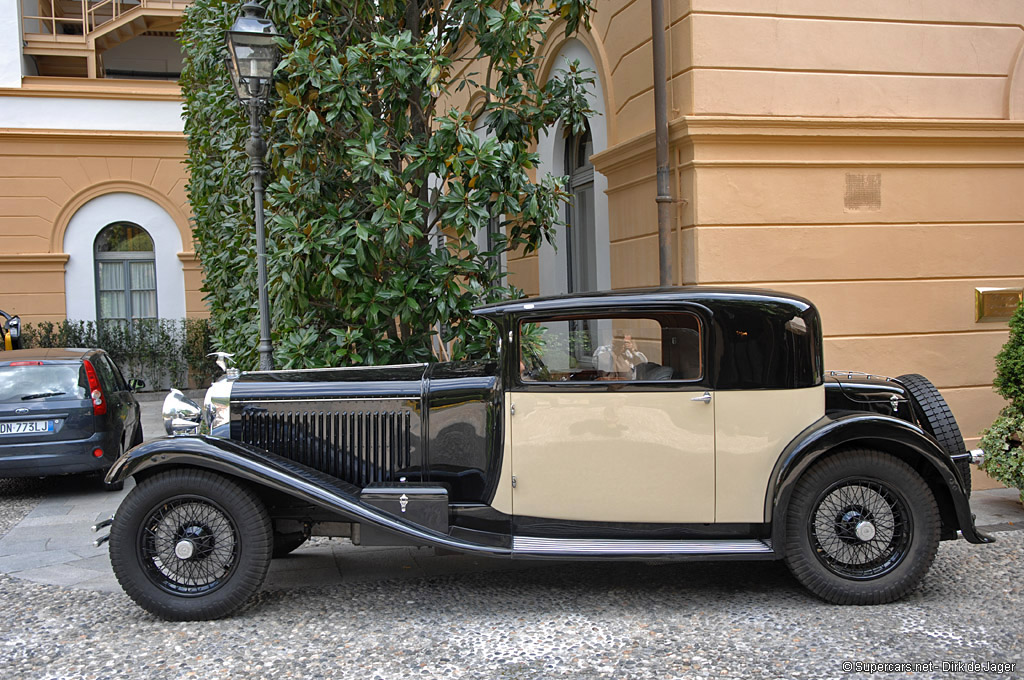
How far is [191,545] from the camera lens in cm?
430

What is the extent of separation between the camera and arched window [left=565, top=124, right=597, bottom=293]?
9320 millimetres

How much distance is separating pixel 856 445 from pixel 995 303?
3.60 m

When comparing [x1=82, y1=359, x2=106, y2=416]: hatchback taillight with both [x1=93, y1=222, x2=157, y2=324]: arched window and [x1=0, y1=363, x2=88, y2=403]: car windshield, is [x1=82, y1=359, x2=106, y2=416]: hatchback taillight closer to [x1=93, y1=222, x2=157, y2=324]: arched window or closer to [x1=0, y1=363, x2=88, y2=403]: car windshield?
[x1=0, y1=363, x2=88, y2=403]: car windshield

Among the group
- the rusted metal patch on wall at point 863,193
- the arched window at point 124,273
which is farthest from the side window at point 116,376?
the arched window at point 124,273

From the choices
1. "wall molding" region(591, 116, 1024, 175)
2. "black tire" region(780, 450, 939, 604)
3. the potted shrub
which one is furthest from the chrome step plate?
"wall molding" region(591, 116, 1024, 175)

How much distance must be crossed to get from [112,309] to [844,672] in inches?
633

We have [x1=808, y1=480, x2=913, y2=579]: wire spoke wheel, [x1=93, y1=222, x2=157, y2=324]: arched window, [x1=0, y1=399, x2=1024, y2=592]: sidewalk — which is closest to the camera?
[x1=808, y1=480, x2=913, y2=579]: wire spoke wheel

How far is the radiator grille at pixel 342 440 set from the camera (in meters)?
4.68

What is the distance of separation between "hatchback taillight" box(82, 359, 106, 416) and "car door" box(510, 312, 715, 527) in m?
5.03

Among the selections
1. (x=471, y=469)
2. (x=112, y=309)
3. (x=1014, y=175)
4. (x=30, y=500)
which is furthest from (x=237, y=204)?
(x=112, y=309)

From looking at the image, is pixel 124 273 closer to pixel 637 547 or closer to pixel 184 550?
pixel 184 550

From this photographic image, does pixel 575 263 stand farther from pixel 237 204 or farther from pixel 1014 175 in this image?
pixel 1014 175

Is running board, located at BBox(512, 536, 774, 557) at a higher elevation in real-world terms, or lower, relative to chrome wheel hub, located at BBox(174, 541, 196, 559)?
lower

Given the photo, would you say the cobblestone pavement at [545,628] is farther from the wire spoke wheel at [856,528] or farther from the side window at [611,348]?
the side window at [611,348]
